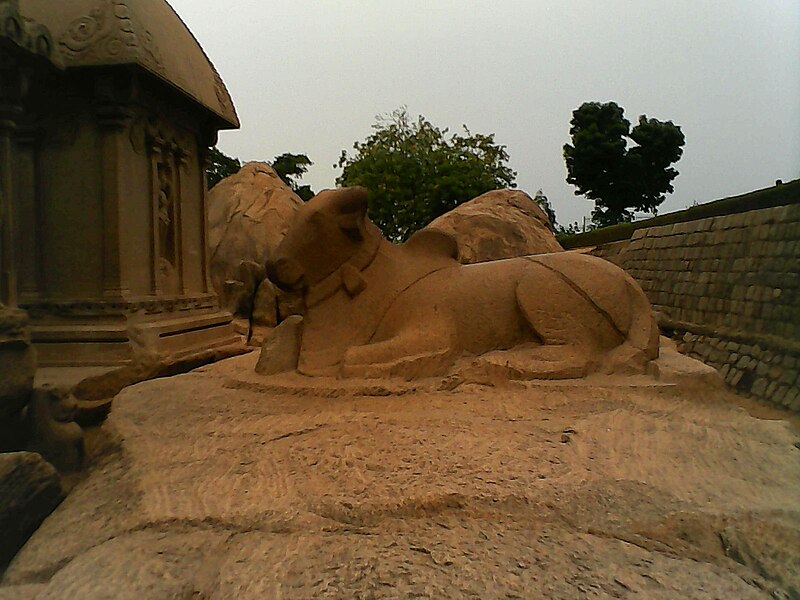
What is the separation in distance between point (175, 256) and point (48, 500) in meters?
3.60

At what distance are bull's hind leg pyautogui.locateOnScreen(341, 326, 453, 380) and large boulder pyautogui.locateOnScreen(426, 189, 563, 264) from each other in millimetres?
4379

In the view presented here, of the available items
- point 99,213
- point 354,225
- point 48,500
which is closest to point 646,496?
point 354,225

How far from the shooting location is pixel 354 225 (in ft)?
10.6

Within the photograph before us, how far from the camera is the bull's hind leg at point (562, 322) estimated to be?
3033mm

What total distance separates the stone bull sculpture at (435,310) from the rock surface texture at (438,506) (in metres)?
0.37

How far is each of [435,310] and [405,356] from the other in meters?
0.34

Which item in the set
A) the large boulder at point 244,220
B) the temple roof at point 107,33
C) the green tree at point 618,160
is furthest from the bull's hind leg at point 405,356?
the green tree at point 618,160

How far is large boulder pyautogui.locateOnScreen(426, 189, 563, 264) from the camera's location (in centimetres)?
767

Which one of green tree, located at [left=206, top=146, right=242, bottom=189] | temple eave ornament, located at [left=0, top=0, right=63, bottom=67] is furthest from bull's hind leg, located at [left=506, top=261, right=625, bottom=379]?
green tree, located at [left=206, top=146, right=242, bottom=189]

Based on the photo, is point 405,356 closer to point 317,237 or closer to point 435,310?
point 435,310

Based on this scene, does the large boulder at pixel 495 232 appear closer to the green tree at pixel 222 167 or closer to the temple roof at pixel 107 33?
the temple roof at pixel 107 33

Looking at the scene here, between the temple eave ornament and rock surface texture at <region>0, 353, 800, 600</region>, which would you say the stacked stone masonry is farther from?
the temple eave ornament

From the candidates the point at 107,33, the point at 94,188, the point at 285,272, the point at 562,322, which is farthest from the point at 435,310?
the point at 107,33

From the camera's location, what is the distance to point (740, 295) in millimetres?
6406
